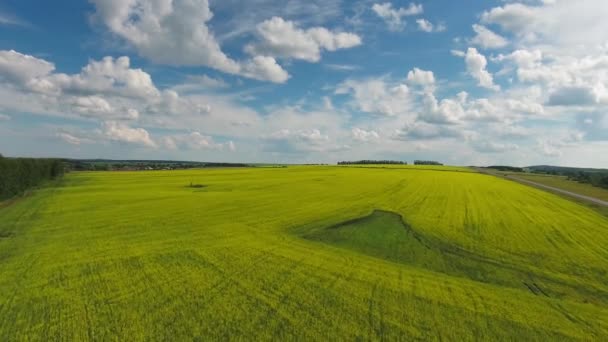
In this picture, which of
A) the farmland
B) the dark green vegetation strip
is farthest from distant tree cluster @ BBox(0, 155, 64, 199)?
the dark green vegetation strip

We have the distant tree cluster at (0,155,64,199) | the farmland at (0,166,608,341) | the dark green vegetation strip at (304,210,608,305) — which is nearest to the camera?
the farmland at (0,166,608,341)

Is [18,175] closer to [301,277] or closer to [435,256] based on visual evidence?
[301,277]

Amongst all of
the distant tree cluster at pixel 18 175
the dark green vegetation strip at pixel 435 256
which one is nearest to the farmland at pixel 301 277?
the dark green vegetation strip at pixel 435 256

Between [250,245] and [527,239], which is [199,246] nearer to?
[250,245]

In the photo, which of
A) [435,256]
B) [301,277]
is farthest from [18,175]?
[435,256]

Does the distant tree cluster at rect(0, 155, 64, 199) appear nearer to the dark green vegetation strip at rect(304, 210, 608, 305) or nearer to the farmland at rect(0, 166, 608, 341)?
the farmland at rect(0, 166, 608, 341)

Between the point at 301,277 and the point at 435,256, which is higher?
the point at 301,277
